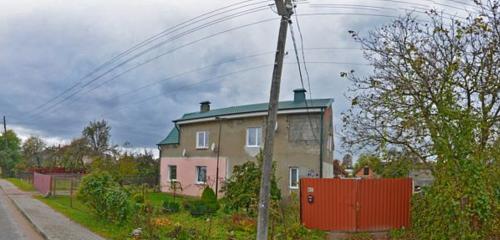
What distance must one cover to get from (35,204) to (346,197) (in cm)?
1720

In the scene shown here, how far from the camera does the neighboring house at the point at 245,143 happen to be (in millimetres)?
26000

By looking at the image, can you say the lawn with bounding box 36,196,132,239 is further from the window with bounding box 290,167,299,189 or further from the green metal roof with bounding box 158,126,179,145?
the green metal roof with bounding box 158,126,179,145

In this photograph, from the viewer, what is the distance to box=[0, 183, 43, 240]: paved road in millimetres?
14704

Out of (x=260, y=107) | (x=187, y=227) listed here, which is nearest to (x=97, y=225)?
(x=187, y=227)

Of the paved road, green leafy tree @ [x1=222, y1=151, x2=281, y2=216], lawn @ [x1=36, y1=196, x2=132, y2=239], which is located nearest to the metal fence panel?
green leafy tree @ [x1=222, y1=151, x2=281, y2=216]

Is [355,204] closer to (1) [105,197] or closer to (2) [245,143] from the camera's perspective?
(1) [105,197]

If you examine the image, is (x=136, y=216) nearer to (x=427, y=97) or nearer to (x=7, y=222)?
(x=7, y=222)

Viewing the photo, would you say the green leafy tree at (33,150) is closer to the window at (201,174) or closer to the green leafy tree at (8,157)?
the green leafy tree at (8,157)

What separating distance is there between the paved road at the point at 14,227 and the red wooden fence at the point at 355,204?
28.8 ft

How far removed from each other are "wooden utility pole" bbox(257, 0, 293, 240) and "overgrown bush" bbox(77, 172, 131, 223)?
26.4 feet

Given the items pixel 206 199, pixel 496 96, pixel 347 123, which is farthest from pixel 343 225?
pixel 206 199

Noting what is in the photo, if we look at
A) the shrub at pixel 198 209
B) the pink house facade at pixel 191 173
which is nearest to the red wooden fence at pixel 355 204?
the shrub at pixel 198 209

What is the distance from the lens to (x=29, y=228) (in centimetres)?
1680

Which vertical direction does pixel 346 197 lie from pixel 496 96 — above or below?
below
